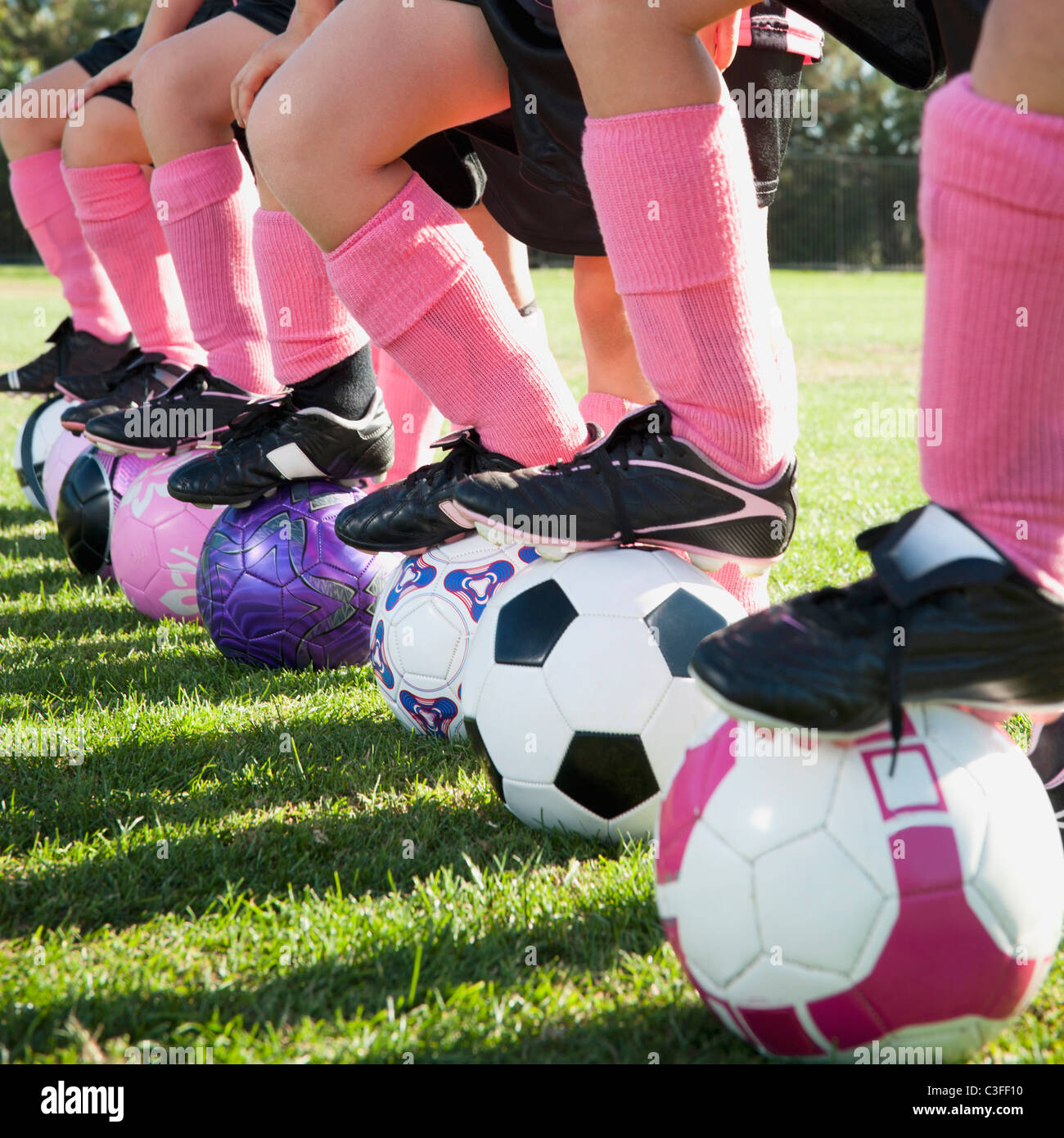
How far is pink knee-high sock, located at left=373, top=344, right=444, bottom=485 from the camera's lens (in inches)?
135

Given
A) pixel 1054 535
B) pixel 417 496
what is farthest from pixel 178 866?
pixel 1054 535

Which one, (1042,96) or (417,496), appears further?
(417,496)

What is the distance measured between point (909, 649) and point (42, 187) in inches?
203

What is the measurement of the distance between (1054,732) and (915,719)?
51cm

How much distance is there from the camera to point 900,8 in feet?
5.99

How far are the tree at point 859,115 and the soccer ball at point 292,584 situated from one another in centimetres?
3723

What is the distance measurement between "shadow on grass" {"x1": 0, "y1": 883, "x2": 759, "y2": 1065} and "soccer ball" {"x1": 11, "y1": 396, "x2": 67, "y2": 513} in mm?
3500

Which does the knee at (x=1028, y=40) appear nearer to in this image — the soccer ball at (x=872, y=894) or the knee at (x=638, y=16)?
the knee at (x=638, y=16)

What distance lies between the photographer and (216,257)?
328 cm

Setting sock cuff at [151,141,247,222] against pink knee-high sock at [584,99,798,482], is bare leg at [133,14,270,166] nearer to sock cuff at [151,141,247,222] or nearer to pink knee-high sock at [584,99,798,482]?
sock cuff at [151,141,247,222]

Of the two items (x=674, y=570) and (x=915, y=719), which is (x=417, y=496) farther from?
(x=915, y=719)

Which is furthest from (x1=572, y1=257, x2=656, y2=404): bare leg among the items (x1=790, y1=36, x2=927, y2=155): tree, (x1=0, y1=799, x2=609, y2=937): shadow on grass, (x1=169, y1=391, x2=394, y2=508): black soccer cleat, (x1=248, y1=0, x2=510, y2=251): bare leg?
(x1=790, y1=36, x2=927, y2=155): tree

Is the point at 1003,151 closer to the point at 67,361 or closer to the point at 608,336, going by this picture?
the point at 608,336

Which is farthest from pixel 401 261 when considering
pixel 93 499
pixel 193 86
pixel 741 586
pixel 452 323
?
pixel 93 499
